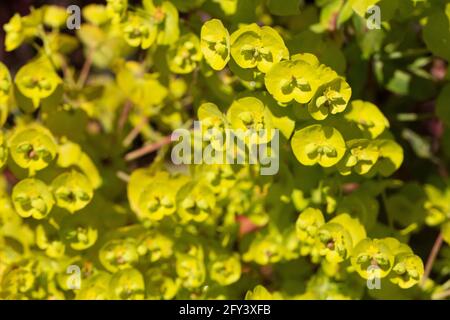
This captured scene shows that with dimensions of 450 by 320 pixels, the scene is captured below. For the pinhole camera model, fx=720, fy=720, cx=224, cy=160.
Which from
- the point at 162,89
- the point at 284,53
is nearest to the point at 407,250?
the point at 284,53

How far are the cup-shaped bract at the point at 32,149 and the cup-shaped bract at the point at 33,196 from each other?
0.09 ft

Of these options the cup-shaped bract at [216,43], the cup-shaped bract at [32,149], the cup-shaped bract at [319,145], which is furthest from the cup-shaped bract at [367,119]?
the cup-shaped bract at [32,149]

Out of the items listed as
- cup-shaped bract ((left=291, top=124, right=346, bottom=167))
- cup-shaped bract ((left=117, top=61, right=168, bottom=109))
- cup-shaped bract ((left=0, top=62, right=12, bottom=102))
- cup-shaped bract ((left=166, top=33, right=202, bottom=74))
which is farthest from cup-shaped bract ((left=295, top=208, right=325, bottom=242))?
cup-shaped bract ((left=0, top=62, right=12, bottom=102))

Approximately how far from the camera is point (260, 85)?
123cm

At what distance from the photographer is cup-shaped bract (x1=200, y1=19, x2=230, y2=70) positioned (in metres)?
1.06

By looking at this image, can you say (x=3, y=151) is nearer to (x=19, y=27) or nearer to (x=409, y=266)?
(x=19, y=27)

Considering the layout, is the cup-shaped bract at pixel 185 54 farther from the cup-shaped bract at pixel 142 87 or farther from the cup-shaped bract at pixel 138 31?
the cup-shaped bract at pixel 142 87

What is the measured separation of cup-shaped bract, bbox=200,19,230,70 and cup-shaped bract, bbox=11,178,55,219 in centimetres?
37

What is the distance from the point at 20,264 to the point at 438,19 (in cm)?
85

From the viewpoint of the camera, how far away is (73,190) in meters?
1.24

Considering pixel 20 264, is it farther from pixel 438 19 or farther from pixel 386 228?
pixel 438 19

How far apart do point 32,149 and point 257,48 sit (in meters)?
A: 0.44

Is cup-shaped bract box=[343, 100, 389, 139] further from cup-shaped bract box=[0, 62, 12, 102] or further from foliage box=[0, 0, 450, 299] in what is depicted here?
cup-shaped bract box=[0, 62, 12, 102]

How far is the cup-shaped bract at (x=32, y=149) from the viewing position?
1198mm
